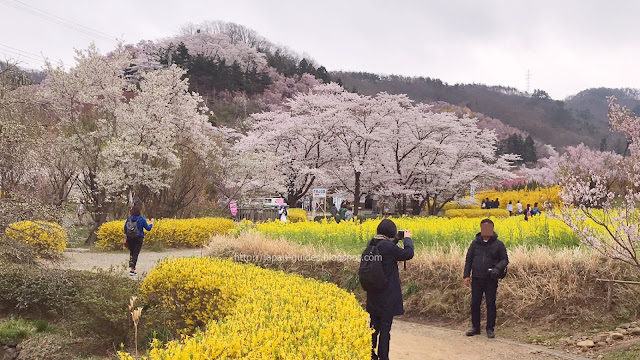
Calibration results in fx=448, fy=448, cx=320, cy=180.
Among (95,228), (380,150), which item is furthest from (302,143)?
(95,228)

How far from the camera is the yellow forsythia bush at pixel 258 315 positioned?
2.62m

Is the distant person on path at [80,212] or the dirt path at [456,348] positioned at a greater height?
the distant person on path at [80,212]

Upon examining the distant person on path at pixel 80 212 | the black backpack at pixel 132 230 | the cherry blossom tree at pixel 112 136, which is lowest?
the distant person on path at pixel 80 212

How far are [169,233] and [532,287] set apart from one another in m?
10.8

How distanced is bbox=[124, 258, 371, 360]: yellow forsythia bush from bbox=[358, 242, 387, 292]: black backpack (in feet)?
0.81

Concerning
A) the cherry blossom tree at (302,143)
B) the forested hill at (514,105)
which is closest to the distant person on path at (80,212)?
the cherry blossom tree at (302,143)

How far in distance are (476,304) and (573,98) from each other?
142520 millimetres

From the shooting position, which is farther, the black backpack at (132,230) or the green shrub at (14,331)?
the black backpack at (132,230)

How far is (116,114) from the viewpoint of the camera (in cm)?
1591

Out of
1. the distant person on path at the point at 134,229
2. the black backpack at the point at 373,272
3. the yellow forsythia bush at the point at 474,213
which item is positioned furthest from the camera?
the yellow forsythia bush at the point at 474,213

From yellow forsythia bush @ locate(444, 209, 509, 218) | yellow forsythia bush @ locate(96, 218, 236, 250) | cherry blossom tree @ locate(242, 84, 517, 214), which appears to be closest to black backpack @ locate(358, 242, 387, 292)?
yellow forsythia bush @ locate(96, 218, 236, 250)

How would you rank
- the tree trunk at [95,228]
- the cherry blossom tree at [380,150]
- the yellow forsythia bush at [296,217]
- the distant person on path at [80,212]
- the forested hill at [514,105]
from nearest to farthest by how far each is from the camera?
the tree trunk at [95,228] → the distant person on path at [80,212] → the yellow forsythia bush at [296,217] → the cherry blossom tree at [380,150] → the forested hill at [514,105]

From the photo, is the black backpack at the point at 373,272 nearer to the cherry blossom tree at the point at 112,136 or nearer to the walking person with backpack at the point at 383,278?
the walking person with backpack at the point at 383,278

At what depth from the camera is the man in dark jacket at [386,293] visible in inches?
168
